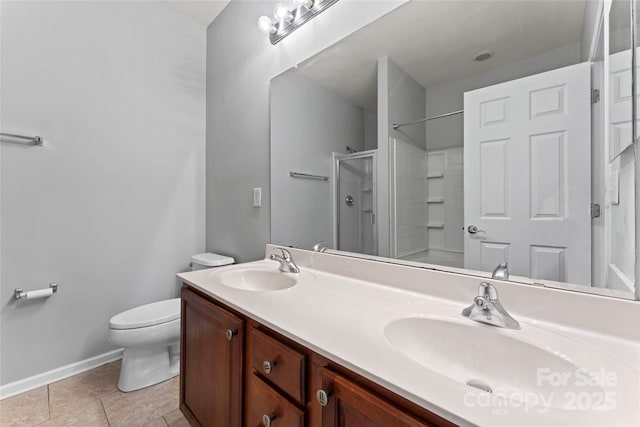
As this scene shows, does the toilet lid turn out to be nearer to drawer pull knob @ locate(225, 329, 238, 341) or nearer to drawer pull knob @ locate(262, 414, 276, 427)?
drawer pull knob @ locate(225, 329, 238, 341)

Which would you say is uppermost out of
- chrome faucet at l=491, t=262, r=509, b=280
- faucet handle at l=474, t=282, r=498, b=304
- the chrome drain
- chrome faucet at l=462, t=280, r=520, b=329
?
chrome faucet at l=491, t=262, r=509, b=280

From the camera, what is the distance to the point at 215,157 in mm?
2227

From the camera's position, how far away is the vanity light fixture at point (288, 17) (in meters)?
1.38

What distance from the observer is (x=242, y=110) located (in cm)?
193

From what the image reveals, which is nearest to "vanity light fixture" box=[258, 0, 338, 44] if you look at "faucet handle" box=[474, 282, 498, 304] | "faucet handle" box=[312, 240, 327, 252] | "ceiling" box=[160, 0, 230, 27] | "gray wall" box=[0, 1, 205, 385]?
"ceiling" box=[160, 0, 230, 27]

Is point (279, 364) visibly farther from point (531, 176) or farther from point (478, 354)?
point (531, 176)

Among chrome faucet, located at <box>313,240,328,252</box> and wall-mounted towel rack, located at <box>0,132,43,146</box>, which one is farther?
wall-mounted towel rack, located at <box>0,132,43,146</box>

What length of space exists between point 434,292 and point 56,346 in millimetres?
2197

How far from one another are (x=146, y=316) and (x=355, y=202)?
1385 millimetres

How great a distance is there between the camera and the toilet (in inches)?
58.7

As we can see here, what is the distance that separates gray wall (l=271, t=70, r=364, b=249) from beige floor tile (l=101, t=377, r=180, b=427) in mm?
Answer: 1028

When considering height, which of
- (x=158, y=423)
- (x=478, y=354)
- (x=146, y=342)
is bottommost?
(x=158, y=423)

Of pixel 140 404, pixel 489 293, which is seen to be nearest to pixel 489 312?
pixel 489 293

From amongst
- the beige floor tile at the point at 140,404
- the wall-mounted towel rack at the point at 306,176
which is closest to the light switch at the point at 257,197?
the wall-mounted towel rack at the point at 306,176
